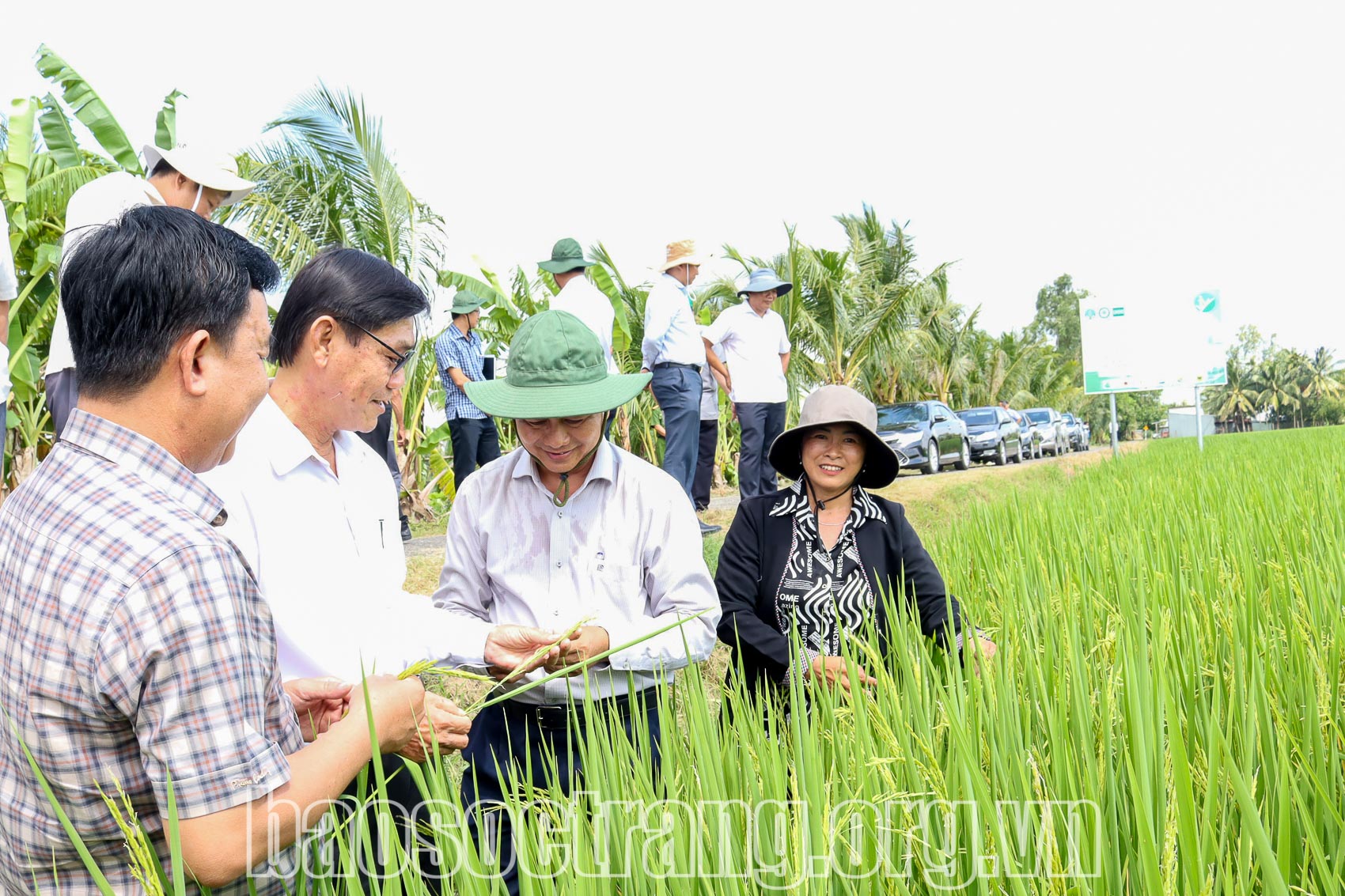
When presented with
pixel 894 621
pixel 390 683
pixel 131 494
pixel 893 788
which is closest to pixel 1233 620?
pixel 894 621

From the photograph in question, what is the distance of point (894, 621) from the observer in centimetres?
205

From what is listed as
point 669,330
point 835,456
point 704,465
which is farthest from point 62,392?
point 704,465

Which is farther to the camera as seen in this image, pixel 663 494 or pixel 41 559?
pixel 663 494

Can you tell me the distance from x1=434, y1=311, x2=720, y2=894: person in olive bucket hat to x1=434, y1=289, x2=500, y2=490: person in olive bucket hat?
4.66 meters

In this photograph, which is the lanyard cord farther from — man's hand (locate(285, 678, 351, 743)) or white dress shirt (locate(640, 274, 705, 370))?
white dress shirt (locate(640, 274, 705, 370))

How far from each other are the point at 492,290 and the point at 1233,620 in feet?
32.3

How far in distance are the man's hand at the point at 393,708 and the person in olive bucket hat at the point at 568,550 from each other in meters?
0.63

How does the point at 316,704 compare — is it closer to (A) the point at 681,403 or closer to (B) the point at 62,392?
(B) the point at 62,392

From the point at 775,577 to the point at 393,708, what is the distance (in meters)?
1.40

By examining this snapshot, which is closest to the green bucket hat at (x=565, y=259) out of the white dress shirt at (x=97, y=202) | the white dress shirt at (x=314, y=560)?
the white dress shirt at (x=97, y=202)

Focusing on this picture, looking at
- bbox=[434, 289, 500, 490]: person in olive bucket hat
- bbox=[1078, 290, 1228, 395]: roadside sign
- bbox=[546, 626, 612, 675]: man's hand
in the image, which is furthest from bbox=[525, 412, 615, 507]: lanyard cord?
bbox=[1078, 290, 1228, 395]: roadside sign

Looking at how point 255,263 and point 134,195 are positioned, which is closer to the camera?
point 255,263

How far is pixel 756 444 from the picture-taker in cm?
670

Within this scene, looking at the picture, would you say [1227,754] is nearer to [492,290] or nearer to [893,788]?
[893,788]
